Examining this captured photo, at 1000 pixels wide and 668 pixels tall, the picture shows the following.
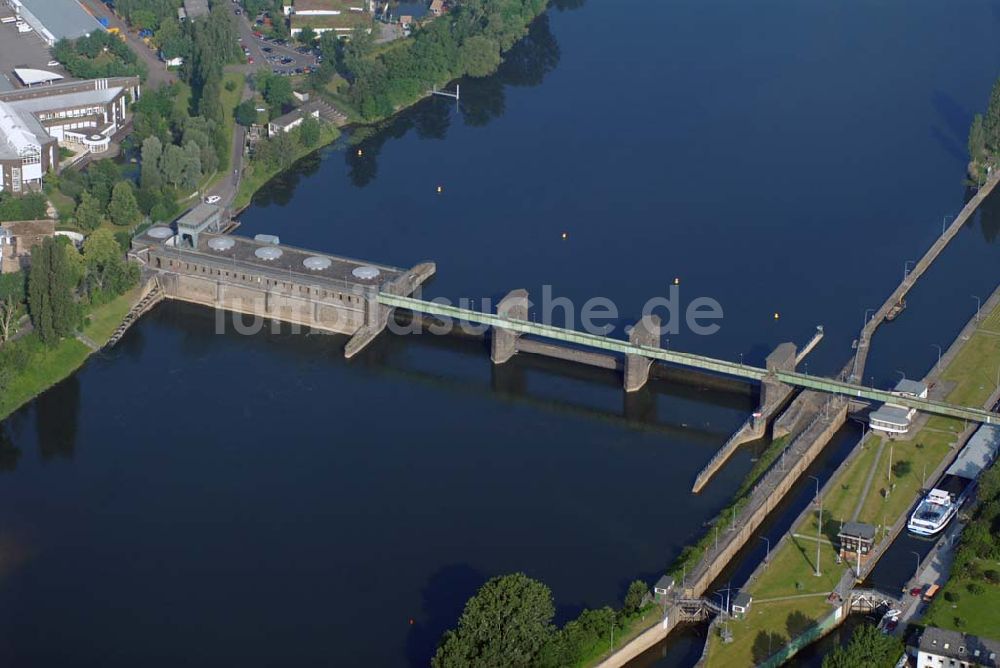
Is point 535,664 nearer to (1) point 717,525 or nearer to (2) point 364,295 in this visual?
(1) point 717,525

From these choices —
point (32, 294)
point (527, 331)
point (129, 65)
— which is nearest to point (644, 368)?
point (527, 331)

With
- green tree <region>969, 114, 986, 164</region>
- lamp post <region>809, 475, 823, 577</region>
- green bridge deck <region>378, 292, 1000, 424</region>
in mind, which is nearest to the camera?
lamp post <region>809, 475, 823, 577</region>

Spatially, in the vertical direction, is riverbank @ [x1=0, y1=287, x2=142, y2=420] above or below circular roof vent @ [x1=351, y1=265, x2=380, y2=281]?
below

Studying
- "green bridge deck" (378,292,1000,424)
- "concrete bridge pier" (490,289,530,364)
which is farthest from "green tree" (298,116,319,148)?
"concrete bridge pier" (490,289,530,364)

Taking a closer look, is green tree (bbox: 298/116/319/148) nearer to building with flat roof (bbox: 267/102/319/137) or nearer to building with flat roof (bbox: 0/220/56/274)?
building with flat roof (bbox: 267/102/319/137)

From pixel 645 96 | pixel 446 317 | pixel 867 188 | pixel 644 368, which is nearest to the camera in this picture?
pixel 644 368

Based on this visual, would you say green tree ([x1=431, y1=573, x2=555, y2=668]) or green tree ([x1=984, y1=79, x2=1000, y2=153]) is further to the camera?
green tree ([x1=984, y1=79, x2=1000, y2=153])

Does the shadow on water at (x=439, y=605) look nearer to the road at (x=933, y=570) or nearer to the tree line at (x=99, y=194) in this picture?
the road at (x=933, y=570)
